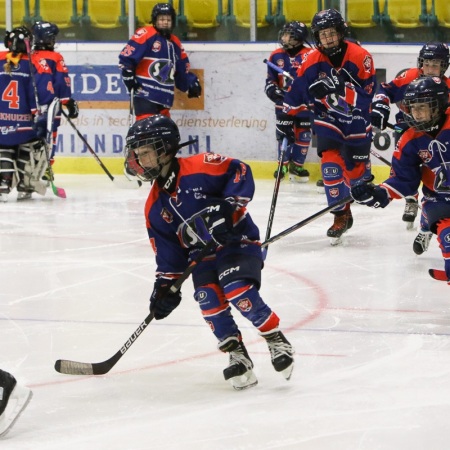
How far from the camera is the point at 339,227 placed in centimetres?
604

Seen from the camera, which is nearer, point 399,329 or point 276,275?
point 399,329

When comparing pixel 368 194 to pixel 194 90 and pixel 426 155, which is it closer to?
pixel 426 155

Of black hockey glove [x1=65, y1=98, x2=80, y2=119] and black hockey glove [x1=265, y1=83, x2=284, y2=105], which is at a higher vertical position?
black hockey glove [x1=265, y1=83, x2=284, y2=105]

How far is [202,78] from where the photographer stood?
28.6ft

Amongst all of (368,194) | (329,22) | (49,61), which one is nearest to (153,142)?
(368,194)

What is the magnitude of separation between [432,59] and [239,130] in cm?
305

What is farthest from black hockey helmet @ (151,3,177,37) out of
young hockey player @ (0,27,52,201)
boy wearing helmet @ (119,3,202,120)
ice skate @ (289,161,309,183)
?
ice skate @ (289,161,309,183)

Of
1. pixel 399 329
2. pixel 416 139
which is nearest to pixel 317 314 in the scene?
pixel 399 329

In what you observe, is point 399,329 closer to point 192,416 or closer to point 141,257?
point 192,416

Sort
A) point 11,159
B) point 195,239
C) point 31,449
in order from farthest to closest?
point 11,159
point 195,239
point 31,449

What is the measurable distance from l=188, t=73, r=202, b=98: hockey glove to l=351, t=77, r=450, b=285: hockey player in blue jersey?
12.4 ft

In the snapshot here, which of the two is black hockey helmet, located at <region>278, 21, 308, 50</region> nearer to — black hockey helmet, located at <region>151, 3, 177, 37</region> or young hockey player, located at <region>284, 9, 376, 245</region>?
black hockey helmet, located at <region>151, 3, 177, 37</region>

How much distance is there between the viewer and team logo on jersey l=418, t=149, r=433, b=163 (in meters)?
4.46

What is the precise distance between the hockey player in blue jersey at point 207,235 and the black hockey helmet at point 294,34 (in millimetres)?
4664
